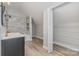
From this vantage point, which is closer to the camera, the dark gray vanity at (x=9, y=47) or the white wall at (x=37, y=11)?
the dark gray vanity at (x=9, y=47)

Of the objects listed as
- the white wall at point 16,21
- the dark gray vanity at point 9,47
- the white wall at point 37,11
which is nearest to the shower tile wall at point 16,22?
the white wall at point 16,21

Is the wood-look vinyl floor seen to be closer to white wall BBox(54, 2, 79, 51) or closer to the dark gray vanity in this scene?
white wall BBox(54, 2, 79, 51)

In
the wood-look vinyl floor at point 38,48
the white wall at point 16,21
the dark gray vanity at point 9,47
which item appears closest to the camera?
the dark gray vanity at point 9,47

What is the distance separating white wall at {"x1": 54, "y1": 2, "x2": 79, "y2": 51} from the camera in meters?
1.51

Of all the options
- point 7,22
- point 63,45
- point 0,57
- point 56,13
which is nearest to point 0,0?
point 7,22

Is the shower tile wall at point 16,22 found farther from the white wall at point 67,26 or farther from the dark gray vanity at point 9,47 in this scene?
the white wall at point 67,26

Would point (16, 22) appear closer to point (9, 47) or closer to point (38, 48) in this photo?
point (9, 47)

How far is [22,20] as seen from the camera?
1.50m

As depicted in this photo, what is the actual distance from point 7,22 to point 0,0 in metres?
0.36

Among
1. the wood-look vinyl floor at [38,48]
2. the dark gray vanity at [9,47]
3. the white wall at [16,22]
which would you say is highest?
the white wall at [16,22]

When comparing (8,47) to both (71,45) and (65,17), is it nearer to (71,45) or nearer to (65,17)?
(71,45)

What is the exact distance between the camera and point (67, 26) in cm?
165

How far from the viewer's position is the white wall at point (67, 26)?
1512 millimetres

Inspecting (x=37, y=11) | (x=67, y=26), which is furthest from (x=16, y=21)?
(x=67, y=26)
